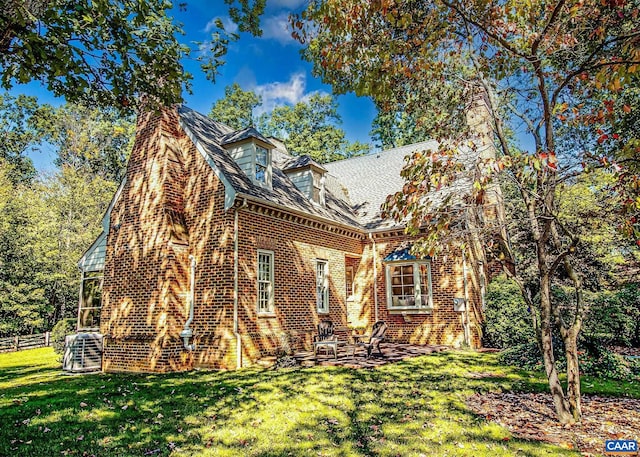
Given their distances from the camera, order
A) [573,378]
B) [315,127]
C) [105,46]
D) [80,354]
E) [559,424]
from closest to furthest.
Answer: [559,424] < [573,378] < [105,46] < [80,354] < [315,127]

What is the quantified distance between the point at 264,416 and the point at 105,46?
7.25 meters

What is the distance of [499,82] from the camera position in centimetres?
708

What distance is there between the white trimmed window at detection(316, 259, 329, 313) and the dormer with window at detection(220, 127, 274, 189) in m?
3.44

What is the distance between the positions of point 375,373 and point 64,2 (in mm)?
9219

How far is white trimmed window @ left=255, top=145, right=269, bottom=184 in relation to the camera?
13.3 metres

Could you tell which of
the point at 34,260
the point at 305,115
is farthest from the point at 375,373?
the point at 305,115

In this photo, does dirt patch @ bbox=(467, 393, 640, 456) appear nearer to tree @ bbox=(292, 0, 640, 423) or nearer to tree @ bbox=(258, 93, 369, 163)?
tree @ bbox=(292, 0, 640, 423)

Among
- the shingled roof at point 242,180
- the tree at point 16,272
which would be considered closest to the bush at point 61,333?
the shingled roof at point 242,180

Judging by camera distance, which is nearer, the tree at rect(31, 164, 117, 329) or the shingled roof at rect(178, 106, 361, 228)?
the shingled roof at rect(178, 106, 361, 228)

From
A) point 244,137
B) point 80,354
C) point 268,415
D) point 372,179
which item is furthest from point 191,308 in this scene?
point 372,179

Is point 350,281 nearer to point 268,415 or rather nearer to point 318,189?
point 318,189

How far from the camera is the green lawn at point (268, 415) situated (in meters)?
4.82

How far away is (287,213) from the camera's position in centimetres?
1288

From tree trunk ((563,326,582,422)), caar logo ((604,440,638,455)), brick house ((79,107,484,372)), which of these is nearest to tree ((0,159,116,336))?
brick house ((79,107,484,372))
